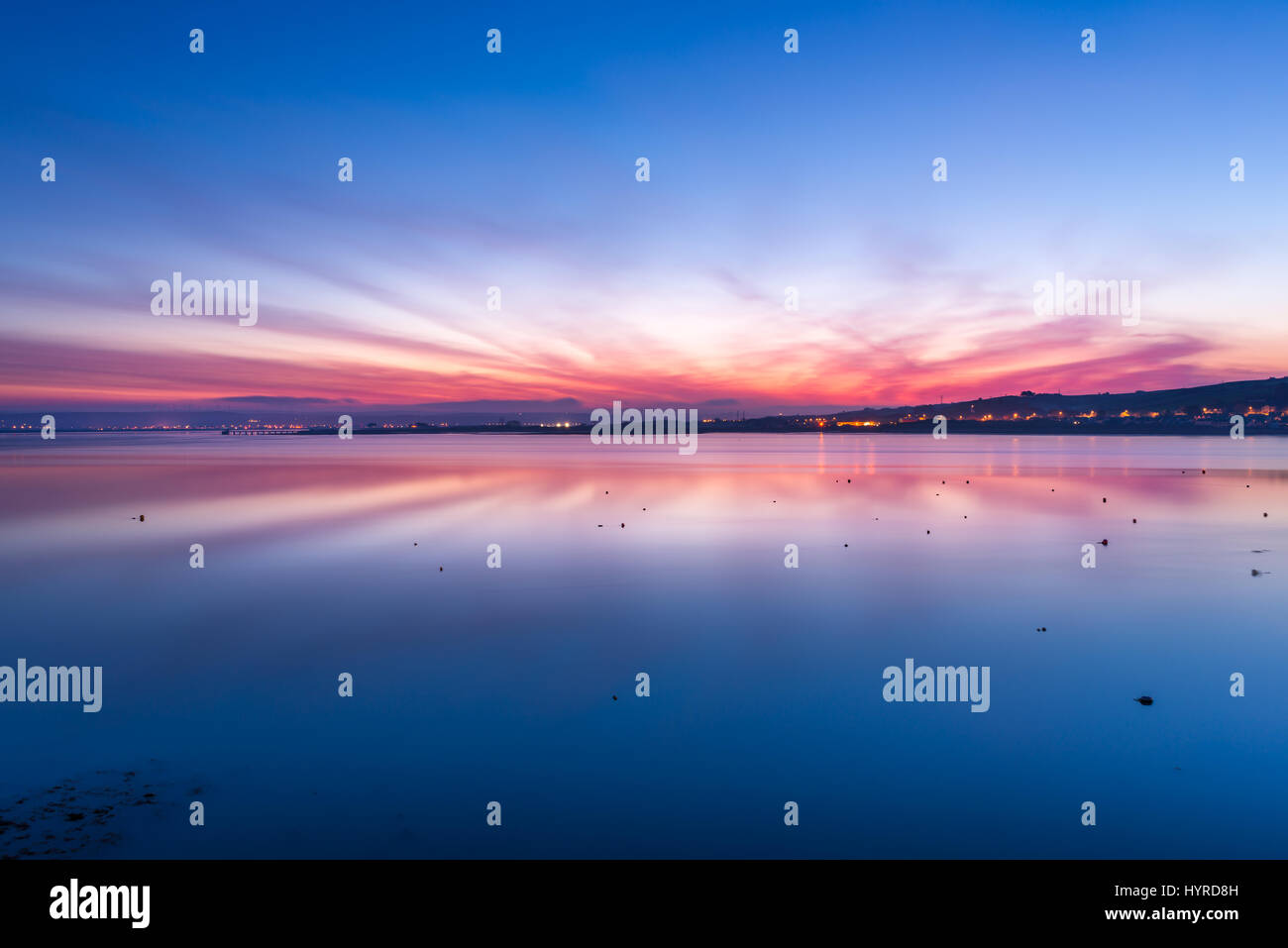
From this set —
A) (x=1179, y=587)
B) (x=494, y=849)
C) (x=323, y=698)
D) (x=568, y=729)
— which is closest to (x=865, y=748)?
(x=568, y=729)

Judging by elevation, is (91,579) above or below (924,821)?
above

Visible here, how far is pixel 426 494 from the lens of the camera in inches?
1180

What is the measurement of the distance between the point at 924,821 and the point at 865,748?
120 cm

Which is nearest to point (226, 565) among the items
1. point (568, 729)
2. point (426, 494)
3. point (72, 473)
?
point (568, 729)

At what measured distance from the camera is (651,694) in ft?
26.2

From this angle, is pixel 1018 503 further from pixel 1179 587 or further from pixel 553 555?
pixel 553 555

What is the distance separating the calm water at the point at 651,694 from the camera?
214 inches

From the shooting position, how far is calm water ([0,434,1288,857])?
5426mm
